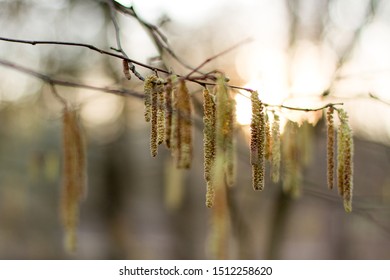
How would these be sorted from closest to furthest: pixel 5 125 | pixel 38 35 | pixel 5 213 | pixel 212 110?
pixel 212 110, pixel 38 35, pixel 5 125, pixel 5 213

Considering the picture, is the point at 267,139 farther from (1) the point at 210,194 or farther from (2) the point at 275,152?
(1) the point at 210,194

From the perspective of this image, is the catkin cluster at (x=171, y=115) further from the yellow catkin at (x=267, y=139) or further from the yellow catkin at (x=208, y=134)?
the yellow catkin at (x=267, y=139)

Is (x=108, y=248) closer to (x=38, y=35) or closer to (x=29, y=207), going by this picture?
(x=29, y=207)

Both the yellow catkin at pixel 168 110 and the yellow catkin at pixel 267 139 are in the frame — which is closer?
the yellow catkin at pixel 168 110

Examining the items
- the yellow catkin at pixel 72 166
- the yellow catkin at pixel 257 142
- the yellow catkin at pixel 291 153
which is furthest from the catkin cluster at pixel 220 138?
the yellow catkin at pixel 291 153

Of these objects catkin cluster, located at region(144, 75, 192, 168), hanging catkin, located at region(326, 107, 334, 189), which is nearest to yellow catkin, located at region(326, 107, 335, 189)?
hanging catkin, located at region(326, 107, 334, 189)

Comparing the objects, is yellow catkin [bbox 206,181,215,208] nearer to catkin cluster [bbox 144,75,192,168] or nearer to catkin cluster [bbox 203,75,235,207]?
catkin cluster [bbox 203,75,235,207]
